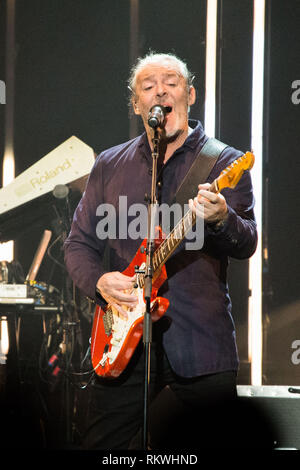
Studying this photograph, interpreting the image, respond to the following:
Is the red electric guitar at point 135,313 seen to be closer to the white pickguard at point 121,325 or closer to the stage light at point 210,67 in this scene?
the white pickguard at point 121,325

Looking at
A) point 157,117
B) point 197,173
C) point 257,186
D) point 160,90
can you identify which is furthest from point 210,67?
point 157,117

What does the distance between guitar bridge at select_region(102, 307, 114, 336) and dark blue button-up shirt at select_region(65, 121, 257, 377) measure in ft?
0.26

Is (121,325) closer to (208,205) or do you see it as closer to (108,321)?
(108,321)

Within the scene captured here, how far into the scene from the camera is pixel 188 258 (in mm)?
2158

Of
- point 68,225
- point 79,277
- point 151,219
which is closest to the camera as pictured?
point 151,219

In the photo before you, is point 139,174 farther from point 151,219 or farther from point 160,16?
point 160,16

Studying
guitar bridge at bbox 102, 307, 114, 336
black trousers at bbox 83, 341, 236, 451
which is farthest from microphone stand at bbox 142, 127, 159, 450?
guitar bridge at bbox 102, 307, 114, 336

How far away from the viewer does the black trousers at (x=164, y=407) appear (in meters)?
2.08

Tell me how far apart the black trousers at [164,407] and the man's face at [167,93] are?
2.85ft

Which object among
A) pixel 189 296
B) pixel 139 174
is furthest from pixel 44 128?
pixel 189 296

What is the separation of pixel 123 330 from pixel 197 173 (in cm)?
65

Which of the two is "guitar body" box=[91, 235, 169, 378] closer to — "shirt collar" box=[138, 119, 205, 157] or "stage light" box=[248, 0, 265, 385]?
"shirt collar" box=[138, 119, 205, 157]

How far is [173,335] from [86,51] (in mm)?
2626

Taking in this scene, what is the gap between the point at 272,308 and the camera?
384 centimetres
